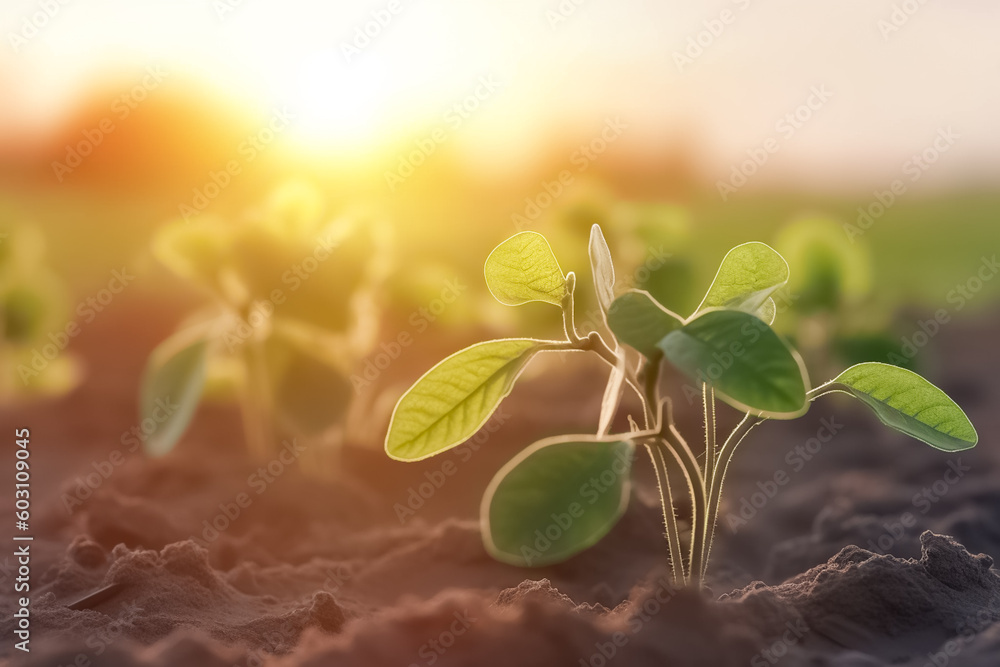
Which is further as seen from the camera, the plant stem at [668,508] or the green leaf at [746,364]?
the plant stem at [668,508]

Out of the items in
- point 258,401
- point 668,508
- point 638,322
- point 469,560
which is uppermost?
point 638,322

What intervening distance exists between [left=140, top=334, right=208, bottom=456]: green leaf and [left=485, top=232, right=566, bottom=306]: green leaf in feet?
1.38

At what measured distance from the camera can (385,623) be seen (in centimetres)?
71

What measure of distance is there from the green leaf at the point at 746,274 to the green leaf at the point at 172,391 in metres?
0.62

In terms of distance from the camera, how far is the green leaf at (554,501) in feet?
1.91

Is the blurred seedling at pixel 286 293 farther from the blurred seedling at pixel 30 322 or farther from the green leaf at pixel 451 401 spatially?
the blurred seedling at pixel 30 322

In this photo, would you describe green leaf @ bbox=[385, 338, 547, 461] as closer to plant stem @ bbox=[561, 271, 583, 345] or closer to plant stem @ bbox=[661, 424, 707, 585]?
plant stem @ bbox=[561, 271, 583, 345]

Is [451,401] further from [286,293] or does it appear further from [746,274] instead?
[286,293]

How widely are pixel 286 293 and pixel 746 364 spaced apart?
0.78 m

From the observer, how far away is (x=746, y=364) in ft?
1.90

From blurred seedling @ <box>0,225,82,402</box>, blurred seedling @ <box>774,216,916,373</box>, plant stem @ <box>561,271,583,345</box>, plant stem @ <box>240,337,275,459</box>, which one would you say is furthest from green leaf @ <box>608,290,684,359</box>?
blurred seedling @ <box>0,225,82,402</box>

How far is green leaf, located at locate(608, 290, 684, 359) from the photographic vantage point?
621 millimetres

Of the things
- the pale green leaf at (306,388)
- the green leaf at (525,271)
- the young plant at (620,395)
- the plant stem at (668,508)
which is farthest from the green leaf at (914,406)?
the pale green leaf at (306,388)

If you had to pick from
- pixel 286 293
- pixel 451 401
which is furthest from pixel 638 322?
pixel 286 293
